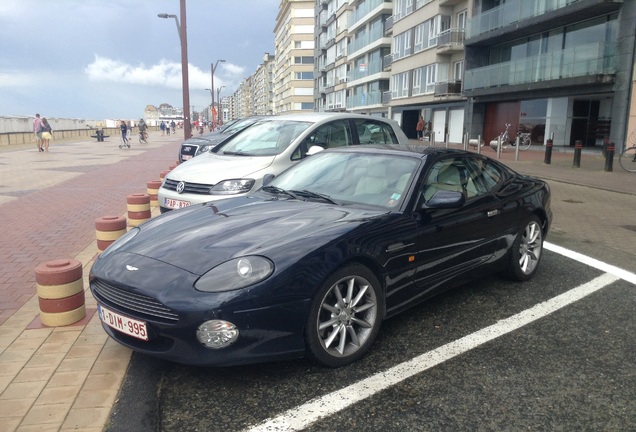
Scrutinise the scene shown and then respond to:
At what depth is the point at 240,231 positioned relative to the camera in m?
3.48

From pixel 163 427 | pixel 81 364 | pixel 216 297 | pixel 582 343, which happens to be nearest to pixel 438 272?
pixel 582 343

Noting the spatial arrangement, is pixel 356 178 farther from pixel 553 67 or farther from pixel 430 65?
pixel 430 65

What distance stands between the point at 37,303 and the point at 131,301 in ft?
6.26

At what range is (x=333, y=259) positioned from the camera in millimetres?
3230

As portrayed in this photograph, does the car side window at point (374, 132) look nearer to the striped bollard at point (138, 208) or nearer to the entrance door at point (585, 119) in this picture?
the striped bollard at point (138, 208)

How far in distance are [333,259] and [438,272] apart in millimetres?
1188

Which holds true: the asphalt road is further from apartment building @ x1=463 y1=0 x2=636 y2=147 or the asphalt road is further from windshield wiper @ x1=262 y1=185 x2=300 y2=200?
apartment building @ x1=463 y1=0 x2=636 y2=147

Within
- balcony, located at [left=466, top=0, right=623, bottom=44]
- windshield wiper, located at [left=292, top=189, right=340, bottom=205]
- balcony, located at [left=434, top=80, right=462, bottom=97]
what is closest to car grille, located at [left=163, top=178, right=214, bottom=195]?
windshield wiper, located at [left=292, top=189, right=340, bottom=205]

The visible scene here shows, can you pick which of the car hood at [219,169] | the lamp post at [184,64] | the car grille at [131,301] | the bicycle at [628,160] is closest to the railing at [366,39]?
the lamp post at [184,64]

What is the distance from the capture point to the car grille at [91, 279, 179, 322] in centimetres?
297

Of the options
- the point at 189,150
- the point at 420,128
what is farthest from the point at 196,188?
the point at 420,128

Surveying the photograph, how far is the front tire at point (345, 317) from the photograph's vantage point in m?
3.19

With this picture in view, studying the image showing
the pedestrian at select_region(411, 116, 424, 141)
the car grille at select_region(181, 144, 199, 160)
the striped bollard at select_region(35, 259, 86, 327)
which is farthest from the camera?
the pedestrian at select_region(411, 116, 424, 141)

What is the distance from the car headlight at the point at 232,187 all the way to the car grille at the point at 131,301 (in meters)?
3.04
